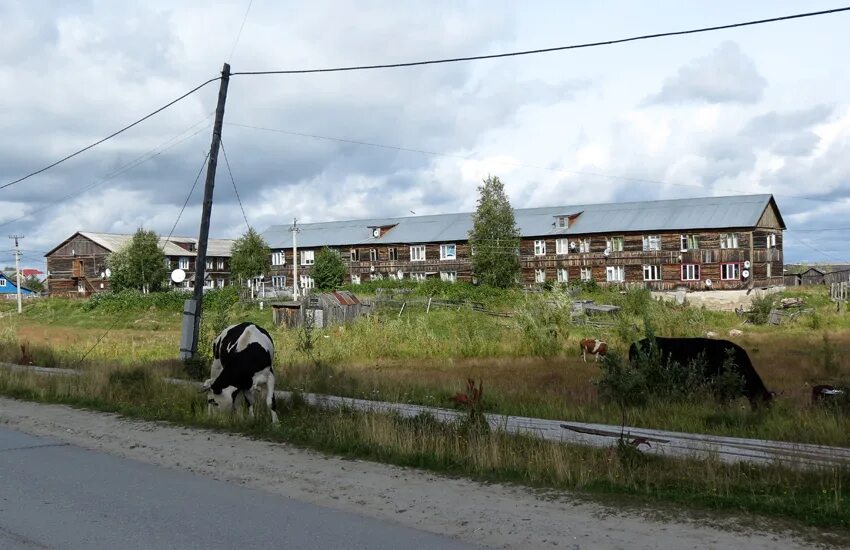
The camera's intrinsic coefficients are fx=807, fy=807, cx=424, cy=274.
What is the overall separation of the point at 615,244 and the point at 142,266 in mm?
49925

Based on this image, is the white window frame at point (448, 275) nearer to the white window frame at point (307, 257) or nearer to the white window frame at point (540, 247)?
the white window frame at point (540, 247)

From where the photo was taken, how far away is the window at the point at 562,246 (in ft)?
264

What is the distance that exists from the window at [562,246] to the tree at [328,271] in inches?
879

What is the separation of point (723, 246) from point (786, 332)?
118 feet

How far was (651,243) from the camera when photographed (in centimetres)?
7562

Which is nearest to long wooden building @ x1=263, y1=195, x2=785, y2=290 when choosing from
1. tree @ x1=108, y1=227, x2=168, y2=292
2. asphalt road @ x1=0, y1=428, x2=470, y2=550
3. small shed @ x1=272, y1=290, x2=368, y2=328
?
tree @ x1=108, y1=227, x2=168, y2=292

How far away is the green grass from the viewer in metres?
8.08

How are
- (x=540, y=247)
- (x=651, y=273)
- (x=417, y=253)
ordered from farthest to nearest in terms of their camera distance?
(x=417, y=253)
(x=540, y=247)
(x=651, y=273)

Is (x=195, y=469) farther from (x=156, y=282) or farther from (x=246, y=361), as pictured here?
(x=156, y=282)

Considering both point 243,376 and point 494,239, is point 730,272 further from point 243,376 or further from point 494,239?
point 243,376

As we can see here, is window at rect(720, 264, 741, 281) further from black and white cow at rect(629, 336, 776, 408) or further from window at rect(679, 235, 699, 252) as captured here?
black and white cow at rect(629, 336, 776, 408)

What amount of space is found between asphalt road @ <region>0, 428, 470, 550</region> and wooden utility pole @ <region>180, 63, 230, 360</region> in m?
10.5

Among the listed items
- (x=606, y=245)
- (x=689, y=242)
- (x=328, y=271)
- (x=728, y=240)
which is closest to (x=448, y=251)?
(x=328, y=271)

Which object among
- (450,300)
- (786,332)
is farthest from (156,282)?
(786,332)
